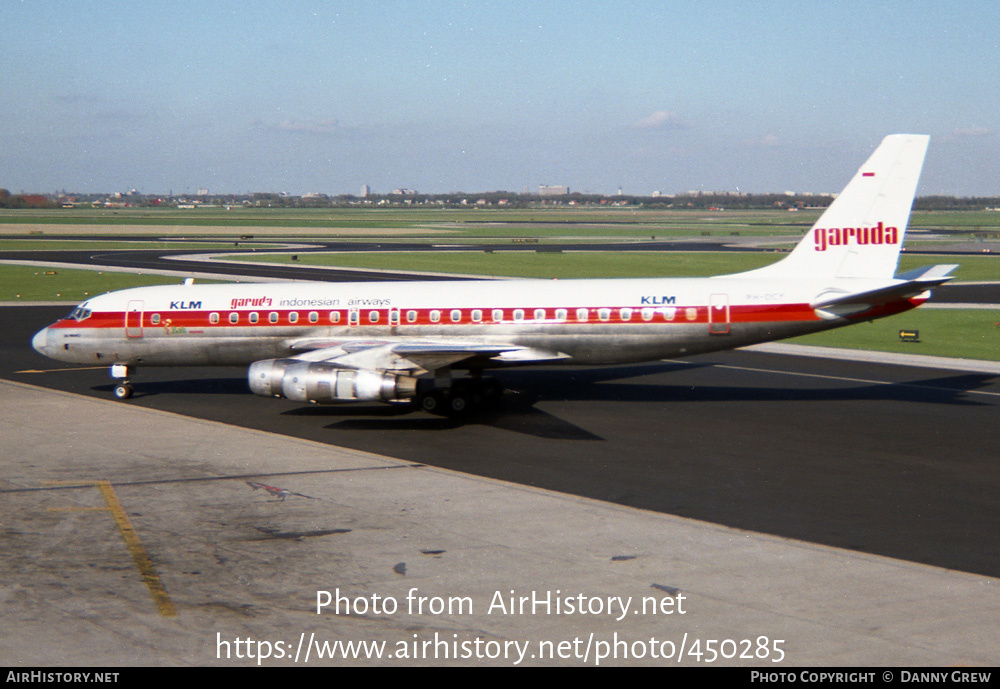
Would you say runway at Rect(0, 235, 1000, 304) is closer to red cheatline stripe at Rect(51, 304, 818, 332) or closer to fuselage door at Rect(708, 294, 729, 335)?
red cheatline stripe at Rect(51, 304, 818, 332)

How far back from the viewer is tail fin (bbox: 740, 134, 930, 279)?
28922 millimetres

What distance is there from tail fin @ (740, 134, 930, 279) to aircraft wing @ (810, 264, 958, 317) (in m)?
1.23

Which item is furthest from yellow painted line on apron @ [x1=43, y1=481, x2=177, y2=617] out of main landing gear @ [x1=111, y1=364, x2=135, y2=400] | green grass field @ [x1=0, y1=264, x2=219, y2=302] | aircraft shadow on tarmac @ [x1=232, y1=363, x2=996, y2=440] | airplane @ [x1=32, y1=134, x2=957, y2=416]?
green grass field @ [x1=0, y1=264, x2=219, y2=302]

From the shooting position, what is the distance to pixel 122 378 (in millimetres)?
32375

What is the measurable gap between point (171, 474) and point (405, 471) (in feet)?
17.9

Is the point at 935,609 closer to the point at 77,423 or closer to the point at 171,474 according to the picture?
the point at 171,474

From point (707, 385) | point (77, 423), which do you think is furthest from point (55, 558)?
point (707, 385)

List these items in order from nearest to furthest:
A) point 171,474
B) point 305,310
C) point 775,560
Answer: point 775,560
point 171,474
point 305,310

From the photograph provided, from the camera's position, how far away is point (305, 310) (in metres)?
30.2

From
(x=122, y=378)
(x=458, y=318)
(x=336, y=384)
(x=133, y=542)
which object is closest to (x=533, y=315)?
(x=458, y=318)

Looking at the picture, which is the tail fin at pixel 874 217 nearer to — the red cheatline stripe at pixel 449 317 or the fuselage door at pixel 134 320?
the red cheatline stripe at pixel 449 317

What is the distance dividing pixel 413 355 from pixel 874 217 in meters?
14.6

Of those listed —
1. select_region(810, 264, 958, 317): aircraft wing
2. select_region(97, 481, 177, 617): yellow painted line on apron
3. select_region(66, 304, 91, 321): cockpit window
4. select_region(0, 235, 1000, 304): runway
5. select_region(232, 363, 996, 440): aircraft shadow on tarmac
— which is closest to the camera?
select_region(97, 481, 177, 617): yellow painted line on apron

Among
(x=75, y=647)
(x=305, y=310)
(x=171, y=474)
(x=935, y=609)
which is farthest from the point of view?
(x=305, y=310)
